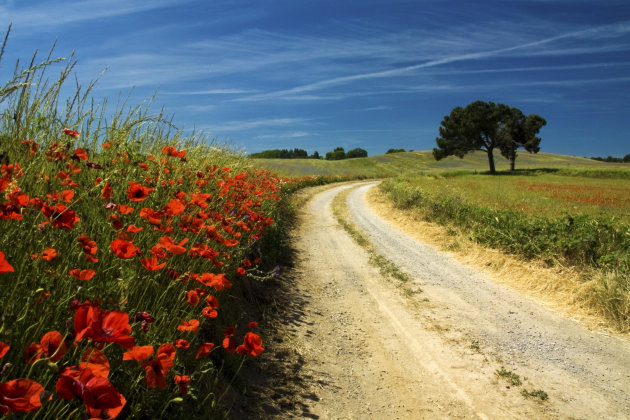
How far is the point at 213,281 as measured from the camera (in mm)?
1911

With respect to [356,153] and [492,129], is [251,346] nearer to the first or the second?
[492,129]

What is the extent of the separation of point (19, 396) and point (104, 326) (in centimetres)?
22

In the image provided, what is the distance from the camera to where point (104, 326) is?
98 cm

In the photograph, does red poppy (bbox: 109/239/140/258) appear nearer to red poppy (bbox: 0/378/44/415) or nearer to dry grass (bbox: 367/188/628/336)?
red poppy (bbox: 0/378/44/415)

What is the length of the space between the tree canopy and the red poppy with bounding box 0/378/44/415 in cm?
5565

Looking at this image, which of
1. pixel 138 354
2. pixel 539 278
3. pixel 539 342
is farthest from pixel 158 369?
pixel 539 278

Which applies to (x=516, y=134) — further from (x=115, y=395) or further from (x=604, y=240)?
(x=115, y=395)

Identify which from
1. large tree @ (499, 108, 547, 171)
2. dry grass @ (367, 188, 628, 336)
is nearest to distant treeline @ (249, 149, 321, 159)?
large tree @ (499, 108, 547, 171)

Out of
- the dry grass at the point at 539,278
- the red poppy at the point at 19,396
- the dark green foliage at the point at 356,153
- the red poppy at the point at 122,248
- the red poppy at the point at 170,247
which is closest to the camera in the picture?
the red poppy at the point at 19,396

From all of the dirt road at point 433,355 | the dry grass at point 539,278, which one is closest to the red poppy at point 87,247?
the dirt road at point 433,355

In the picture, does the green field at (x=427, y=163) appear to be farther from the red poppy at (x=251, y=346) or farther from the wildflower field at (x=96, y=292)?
the red poppy at (x=251, y=346)

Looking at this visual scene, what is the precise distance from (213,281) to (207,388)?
1.06 metres

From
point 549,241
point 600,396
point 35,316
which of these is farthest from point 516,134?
point 35,316

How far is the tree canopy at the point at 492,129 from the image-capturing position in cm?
5081
